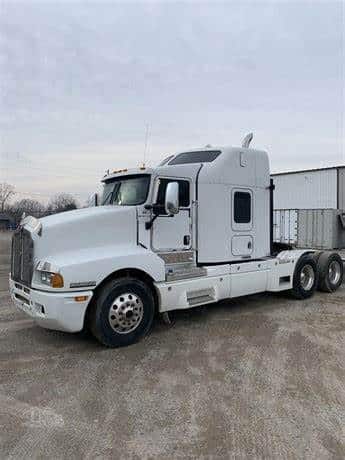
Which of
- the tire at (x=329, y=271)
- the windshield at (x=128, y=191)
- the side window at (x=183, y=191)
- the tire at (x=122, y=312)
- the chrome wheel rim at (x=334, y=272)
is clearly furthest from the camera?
the chrome wheel rim at (x=334, y=272)

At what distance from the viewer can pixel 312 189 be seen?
79.0 ft

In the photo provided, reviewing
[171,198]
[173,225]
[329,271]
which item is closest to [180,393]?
[171,198]

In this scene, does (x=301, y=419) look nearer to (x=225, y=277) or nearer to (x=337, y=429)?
(x=337, y=429)

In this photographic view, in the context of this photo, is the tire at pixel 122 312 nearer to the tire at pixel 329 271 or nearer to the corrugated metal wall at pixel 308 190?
the tire at pixel 329 271

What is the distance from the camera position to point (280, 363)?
5.02 m

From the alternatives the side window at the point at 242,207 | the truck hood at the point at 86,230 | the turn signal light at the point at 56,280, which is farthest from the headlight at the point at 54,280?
the side window at the point at 242,207

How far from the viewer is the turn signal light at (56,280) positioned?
5.09 metres

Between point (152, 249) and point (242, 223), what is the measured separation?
7.15 ft

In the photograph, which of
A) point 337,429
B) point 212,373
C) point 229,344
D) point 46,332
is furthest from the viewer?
point 46,332

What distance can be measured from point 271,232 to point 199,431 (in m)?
5.48

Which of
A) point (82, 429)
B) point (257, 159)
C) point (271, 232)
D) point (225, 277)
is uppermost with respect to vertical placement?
point (257, 159)

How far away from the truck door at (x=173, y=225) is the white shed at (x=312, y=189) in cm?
1825

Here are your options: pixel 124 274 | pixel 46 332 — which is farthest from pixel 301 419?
pixel 46 332

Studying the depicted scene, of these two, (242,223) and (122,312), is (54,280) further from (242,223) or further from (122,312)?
(242,223)
